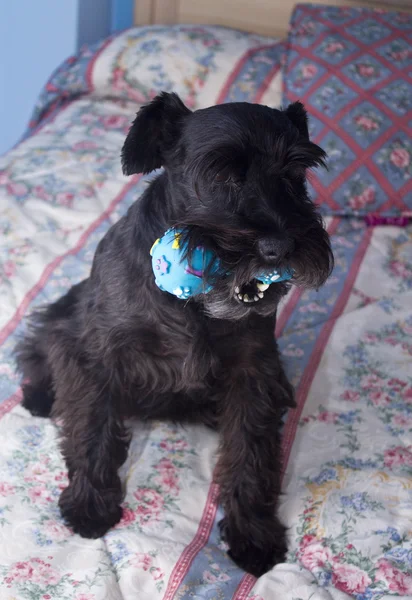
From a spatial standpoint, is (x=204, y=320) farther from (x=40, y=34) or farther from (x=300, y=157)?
(x=40, y=34)

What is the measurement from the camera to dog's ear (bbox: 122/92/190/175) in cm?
160

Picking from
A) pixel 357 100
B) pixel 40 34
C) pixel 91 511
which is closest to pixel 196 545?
pixel 91 511

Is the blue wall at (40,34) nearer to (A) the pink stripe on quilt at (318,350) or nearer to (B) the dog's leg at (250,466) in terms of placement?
(A) the pink stripe on quilt at (318,350)

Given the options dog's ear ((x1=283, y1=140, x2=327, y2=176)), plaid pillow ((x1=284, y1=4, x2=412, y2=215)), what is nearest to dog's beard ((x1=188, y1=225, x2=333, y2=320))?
dog's ear ((x1=283, y1=140, x2=327, y2=176))

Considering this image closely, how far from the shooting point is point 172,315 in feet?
5.35

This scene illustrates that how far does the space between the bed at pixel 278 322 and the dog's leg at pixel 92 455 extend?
5 centimetres

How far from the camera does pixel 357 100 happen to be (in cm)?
300

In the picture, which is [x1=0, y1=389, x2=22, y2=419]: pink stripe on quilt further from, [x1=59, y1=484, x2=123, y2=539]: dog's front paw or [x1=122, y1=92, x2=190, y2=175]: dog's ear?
[x1=122, y1=92, x2=190, y2=175]: dog's ear

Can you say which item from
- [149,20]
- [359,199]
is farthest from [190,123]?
[149,20]

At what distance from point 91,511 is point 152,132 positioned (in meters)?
0.86

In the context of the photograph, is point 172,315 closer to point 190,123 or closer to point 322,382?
point 190,123

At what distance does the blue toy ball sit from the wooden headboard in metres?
2.61

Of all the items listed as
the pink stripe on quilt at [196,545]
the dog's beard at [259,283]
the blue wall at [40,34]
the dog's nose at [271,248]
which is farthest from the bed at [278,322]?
the dog's nose at [271,248]

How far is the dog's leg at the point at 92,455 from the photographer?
68.1 inches
